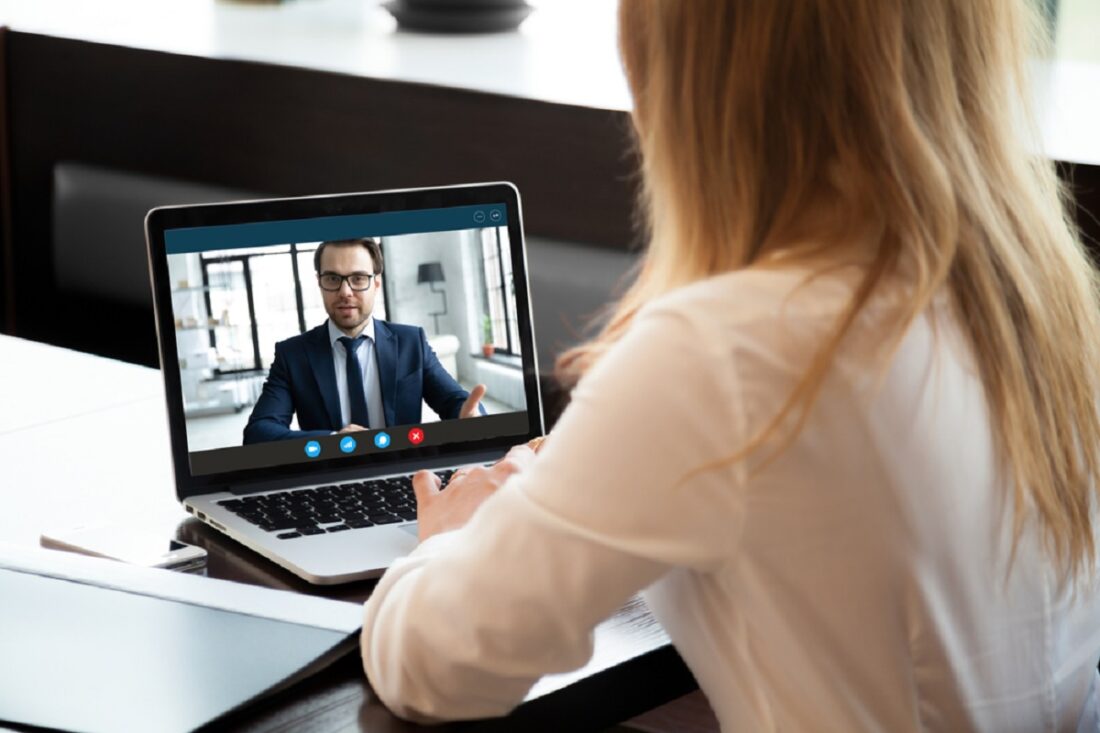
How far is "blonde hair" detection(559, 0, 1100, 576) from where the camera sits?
820 millimetres

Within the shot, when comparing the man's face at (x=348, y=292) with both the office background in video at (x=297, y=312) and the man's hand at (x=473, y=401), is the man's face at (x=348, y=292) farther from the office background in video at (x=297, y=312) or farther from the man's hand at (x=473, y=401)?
the man's hand at (x=473, y=401)

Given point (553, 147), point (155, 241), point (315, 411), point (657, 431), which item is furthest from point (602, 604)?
point (553, 147)

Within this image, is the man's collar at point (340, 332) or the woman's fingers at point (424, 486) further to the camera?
the man's collar at point (340, 332)

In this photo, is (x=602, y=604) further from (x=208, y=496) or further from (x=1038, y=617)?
(x=208, y=496)

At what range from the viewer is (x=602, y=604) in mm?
803

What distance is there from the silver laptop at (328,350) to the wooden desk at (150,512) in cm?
9

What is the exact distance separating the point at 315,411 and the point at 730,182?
0.59 meters

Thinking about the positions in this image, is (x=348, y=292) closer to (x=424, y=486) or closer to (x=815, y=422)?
(x=424, y=486)

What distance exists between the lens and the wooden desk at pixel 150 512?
954mm

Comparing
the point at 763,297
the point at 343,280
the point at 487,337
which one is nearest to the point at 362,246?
the point at 343,280

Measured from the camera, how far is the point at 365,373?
1.33 m

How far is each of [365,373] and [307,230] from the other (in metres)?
0.15

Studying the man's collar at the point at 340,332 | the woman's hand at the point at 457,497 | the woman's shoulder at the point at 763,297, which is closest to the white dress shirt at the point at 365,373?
the man's collar at the point at 340,332

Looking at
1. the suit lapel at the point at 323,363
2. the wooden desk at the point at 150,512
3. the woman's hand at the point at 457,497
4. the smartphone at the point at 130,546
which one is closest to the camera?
the wooden desk at the point at 150,512
